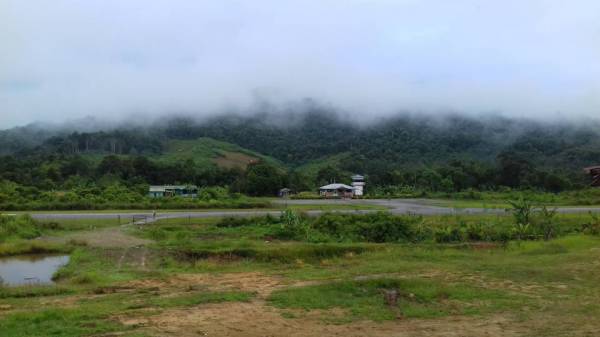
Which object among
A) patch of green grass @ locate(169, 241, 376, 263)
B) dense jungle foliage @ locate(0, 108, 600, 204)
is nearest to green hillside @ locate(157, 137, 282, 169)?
dense jungle foliage @ locate(0, 108, 600, 204)

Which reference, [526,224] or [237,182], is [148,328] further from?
[237,182]

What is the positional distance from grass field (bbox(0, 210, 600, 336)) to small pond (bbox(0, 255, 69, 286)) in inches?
34.7

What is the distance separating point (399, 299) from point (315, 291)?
7.99 feet

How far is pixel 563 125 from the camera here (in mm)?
169000

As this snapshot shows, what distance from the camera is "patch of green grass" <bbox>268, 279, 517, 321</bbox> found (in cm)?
1258

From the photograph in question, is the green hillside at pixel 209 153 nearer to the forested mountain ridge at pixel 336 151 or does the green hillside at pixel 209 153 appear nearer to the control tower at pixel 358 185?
the forested mountain ridge at pixel 336 151

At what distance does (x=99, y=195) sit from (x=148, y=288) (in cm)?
4558

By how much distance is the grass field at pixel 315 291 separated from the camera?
11.2 metres

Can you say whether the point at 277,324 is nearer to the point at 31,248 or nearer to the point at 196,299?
the point at 196,299

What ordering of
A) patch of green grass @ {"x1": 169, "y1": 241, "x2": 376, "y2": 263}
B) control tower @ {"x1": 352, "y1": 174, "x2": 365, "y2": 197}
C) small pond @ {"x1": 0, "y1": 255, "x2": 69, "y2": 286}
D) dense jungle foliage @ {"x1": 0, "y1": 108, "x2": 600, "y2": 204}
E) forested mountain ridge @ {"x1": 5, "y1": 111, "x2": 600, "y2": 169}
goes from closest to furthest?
small pond @ {"x1": 0, "y1": 255, "x2": 69, "y2": 286} → patch of green grass @ {"x1": 169, "y1": 241, "x2": 376, "y2": 263} → dense jungle foliage @ {"x1": 0, "y1": 108, "x2": 600, "y2": 204} → control tower @ {"x1": 352, "y1": 174, "x2": 365, "y2": 197} → forested mountain ridge @ {"x1": 5, "y1": 111, "x2": 600, "y2": 169}

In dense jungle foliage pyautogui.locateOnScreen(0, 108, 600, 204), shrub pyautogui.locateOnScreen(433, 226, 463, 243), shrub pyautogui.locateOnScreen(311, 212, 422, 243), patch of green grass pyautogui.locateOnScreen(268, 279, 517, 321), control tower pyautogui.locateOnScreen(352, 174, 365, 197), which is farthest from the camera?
control tower pyautogui.locateOnScreen(352, 174, 365, 197)

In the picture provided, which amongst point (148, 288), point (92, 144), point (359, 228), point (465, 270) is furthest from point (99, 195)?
point (92, 144)

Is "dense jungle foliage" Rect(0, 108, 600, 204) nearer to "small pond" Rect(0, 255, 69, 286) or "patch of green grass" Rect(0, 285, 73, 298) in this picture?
"small pond" Rect(0, 255, 69, 286)

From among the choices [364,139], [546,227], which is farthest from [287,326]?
[364,139]
